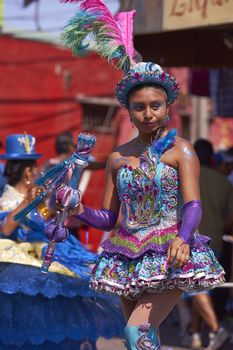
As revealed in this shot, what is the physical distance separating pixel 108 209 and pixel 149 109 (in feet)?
2.18

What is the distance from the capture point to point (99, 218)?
15.9 feet

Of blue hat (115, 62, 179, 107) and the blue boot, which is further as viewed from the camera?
blue hat (115, 62, 179, 107)

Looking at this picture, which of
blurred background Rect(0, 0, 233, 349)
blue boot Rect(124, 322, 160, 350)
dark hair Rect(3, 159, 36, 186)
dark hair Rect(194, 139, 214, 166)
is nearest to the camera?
blue boot Rect(124, 322, 160, 350)

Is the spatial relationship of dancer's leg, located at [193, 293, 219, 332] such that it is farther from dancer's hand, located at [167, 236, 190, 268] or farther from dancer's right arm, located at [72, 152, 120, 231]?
dancer's hand, located at [167, 236, 190, 268]

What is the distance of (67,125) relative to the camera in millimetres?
17688

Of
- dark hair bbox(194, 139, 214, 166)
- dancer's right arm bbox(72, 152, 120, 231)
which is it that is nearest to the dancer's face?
dancer's right arm bbox(72, 152, 120, 231)

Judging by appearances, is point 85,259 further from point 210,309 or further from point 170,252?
point 210,309

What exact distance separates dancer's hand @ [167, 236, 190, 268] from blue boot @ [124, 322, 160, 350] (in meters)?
0.38

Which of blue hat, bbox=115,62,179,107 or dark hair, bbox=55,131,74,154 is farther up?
blue hat, bbox=115,62,179,107

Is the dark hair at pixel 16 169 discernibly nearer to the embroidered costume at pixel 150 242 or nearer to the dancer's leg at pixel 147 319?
the embroidered costume at pixel 150 242

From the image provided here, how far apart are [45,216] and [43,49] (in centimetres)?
1151

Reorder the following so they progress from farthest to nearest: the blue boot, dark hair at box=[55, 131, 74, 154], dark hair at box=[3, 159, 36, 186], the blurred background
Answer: the blurred background
dark hair at box=[55, 131, 74, 154]
dark hair at box=[3, 159, 36, 186]
the blue boot

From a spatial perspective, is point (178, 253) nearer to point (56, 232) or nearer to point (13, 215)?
point (56, 232)

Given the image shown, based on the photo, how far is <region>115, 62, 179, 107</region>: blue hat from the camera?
15.4 ft
